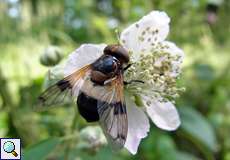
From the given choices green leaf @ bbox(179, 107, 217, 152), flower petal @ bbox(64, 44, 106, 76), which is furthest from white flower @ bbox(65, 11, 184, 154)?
green leaf @ bbox(179, 107, 217, 152)

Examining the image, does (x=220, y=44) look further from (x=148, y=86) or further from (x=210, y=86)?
(x=148, y=86)

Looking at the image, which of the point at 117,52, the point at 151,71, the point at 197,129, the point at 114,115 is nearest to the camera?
the point at 114,115

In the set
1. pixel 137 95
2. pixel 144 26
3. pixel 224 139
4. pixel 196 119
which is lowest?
pixel 224 139

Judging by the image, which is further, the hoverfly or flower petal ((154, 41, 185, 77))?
flower petal ((154, 41, 185, 77))

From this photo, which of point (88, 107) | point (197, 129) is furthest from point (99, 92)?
point (197, 129)

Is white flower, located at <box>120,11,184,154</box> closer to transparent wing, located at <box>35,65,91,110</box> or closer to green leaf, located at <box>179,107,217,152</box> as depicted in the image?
transparent wing, located at <box>35,65,91,110</box>

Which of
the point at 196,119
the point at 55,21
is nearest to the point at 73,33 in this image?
the point at 55,21

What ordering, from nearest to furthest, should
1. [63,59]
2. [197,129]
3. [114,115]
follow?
[114,115], [63,59], [197,129]

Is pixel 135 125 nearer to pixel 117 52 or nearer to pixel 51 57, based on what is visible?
pixel 117 52
